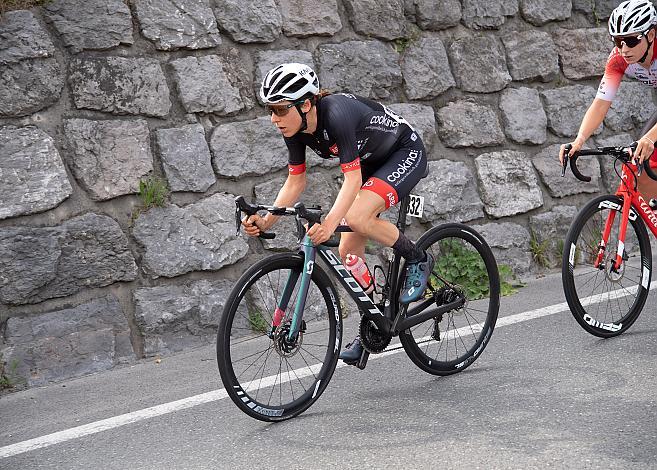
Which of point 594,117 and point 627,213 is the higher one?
point 594,117

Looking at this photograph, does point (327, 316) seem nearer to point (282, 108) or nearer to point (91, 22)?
point (282, 108)

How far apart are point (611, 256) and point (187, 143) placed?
2973 millimetres

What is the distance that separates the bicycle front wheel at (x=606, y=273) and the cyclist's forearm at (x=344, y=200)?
1626mm

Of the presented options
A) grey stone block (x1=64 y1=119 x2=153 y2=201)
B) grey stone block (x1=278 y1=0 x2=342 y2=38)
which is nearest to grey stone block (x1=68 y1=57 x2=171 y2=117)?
grey stone block (x1=64 y1=119 x2=153 y2=201)

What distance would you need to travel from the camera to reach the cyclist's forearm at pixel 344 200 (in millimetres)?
4852

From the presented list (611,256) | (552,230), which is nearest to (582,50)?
(552,230)

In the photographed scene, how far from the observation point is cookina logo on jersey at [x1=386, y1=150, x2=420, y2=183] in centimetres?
537

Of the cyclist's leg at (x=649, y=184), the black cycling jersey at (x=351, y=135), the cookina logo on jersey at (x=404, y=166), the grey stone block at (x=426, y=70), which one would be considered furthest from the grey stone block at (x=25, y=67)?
the cyclist's leg at (x=649, y=184)

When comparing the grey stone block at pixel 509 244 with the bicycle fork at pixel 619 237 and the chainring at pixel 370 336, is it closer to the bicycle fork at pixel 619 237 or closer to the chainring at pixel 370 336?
the bicycle fork at pixel 619 237

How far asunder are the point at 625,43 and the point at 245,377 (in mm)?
3038

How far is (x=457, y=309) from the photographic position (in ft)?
19.1

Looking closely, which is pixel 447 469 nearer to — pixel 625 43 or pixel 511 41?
pixel 625 43

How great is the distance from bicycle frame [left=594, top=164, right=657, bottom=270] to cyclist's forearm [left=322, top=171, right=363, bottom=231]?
192 centimetres

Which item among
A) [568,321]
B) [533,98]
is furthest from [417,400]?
[533,98]
